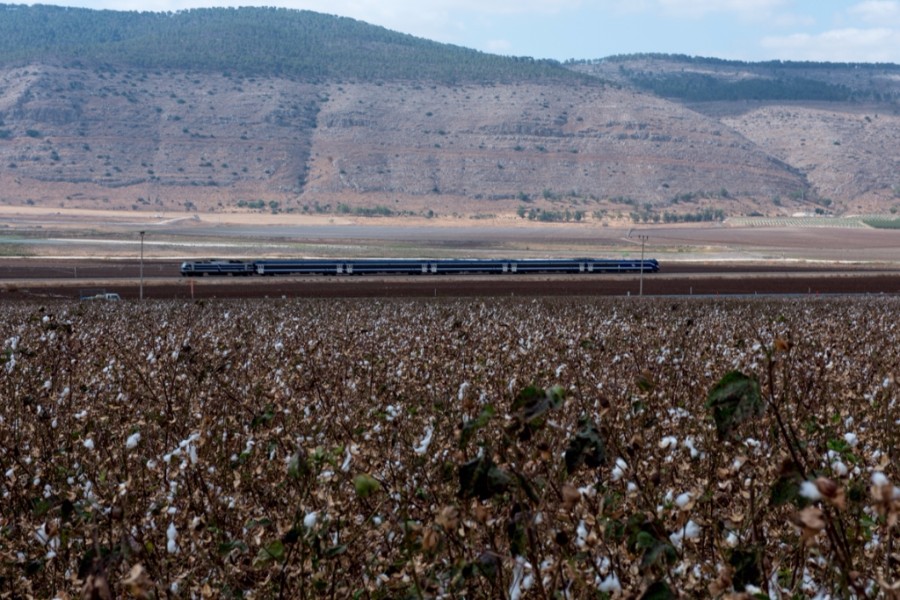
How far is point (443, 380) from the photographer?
12195 millimetres

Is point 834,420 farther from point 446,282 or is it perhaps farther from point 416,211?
point 416,211

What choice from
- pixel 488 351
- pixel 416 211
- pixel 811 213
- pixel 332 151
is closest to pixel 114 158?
pixel 332 151

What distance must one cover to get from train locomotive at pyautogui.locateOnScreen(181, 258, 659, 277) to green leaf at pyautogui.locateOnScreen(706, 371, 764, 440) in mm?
59294

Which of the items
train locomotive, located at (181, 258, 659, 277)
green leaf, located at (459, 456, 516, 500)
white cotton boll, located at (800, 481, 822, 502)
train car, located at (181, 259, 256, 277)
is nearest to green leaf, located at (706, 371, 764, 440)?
white cotton boll, located at (800, 481, 822, 502)

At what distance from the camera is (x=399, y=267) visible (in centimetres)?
6825

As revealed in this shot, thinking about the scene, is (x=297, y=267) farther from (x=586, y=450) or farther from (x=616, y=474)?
(x=586, y=450)

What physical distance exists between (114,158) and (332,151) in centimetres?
3372

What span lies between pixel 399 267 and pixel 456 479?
199ft

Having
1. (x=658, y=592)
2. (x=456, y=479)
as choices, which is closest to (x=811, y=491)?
(x=658, y=592)

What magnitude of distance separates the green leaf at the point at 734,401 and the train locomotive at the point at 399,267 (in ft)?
195

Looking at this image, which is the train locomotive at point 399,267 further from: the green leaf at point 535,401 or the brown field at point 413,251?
the green leaf at point 535,401

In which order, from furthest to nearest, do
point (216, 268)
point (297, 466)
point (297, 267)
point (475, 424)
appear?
point (297, 267) < point (216, 268) < point (297, 466) < point (475, 424)

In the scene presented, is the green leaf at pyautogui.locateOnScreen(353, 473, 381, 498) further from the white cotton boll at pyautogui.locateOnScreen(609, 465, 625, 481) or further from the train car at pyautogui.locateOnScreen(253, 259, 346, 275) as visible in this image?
the train car at pyautogui.locateOnScreen(253, 259, 346, 275)

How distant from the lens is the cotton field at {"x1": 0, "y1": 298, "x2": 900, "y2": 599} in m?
4.09
